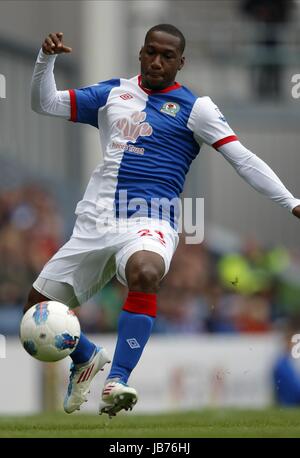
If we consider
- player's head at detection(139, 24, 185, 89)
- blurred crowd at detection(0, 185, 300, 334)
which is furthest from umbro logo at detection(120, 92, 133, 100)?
blurred crowd at detection(0, 185, 300, 334)

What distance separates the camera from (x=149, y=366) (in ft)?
50.2

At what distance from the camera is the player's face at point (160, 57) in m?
8.68

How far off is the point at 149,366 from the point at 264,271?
361cm

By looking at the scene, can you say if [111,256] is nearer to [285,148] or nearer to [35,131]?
[35,131]

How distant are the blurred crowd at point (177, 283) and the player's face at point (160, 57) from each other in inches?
280

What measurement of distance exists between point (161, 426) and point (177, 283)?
7942mm

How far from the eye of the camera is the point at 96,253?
8828 mm

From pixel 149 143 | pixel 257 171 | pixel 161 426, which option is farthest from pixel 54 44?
pixel 161 426

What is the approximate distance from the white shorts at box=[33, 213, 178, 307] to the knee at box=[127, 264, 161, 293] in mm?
163

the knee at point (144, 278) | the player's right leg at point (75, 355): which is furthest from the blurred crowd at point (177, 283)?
the knee at point (144, 278)

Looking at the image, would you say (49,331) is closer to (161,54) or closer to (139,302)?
(139,302)

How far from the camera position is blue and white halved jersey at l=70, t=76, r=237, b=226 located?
8.74 m

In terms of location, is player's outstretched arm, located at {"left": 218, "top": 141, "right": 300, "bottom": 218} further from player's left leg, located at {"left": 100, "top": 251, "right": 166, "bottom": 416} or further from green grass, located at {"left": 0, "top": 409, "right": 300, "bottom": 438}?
green grass, located at {"left": 0, "top": 409, "right": 300, "bottom": 438}

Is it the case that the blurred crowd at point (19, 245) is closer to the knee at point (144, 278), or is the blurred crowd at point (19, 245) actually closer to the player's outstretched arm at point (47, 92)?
the player's outstretched arm at point (47, 92)
